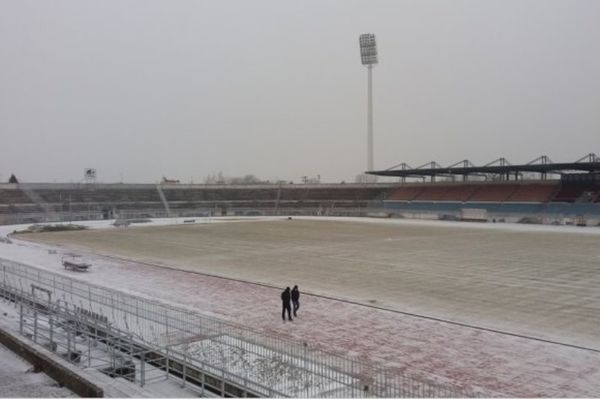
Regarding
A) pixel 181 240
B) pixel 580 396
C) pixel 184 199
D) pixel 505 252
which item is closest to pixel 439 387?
pixel 580 396

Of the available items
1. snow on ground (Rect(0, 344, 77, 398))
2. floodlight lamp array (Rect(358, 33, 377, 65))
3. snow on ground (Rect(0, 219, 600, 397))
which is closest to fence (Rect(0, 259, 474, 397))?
snow on ground (Rect(0, 219, 600, 397))

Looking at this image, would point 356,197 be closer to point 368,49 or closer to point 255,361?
point 368,49

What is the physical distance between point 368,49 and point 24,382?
101 m

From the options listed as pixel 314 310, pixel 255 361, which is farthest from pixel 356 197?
pixel 255 361

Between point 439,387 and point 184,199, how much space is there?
319ft

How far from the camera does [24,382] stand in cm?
1261

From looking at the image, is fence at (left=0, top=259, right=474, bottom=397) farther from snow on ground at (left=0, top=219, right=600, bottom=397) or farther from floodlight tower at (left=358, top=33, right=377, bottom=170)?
floodlight tower at (left=358, top=33, right=377, bottom=170)

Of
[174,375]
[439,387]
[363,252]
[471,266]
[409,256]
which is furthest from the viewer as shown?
[363,252]

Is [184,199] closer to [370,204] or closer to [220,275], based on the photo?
[370,204]

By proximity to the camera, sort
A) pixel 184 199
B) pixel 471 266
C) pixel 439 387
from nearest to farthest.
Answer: pixel 439 387, pixel 471 266, pixel 184 199

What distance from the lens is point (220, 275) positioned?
29.5 m

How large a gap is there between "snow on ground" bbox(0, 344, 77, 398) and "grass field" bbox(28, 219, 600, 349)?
13.0 m

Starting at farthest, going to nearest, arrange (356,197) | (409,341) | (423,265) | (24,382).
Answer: (356,197), (423,265), (409,341), (24,382)

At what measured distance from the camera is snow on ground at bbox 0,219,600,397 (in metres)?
13.2
